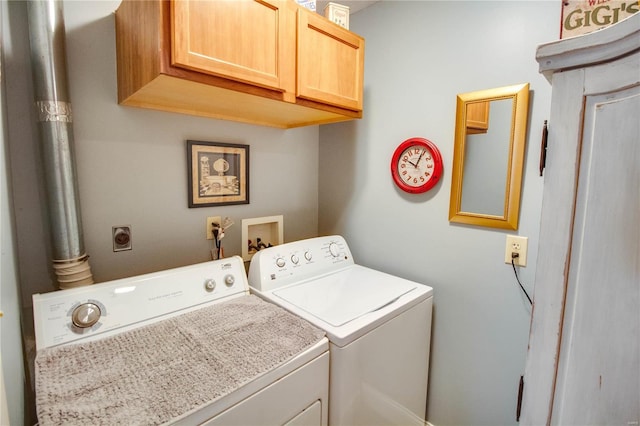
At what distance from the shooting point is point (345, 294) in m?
1.39

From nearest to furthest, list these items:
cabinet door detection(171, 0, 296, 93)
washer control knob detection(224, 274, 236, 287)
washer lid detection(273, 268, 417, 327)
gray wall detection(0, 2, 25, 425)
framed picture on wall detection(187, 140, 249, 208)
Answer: gray wall detection(0, 2, 25, 425), cabinet door detection(171, 0, 296, 93), washer lid detection(273, 268, 417, 327), washer control knob detection(224, 274, 236, 287), framed picture on wall detection(187, 140, 249, 208)

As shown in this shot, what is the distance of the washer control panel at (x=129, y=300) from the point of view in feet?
3.18

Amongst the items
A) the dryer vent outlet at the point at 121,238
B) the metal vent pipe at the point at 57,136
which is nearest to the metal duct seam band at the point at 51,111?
the metal vent pipe at the point at 57,136

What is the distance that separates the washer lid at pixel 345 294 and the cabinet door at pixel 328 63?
881 millimetres

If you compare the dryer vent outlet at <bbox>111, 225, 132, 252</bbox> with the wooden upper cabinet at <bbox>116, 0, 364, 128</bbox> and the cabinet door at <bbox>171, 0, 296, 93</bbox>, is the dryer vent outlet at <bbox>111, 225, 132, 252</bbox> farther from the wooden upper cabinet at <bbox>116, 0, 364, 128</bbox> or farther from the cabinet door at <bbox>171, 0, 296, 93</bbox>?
the cabinet door at <bbox>171, 0, 296, 93</bbox>

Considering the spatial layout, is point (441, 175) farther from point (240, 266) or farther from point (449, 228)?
point (240, 266)

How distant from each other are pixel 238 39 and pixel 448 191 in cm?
115

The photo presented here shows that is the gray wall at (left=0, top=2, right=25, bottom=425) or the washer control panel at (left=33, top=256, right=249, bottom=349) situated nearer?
the gray wall at (left=0, top=2, right=25, bottom=425)

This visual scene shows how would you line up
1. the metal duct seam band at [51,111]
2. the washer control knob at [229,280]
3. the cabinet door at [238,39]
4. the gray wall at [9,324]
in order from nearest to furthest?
the gray wall at [9,324] < the cabinet door at [238,39] < the metal duct seam band at [51,111] < the washer control knob at [229,280]

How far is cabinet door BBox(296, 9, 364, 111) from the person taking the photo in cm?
124

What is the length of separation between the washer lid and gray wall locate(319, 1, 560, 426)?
0.22 metres

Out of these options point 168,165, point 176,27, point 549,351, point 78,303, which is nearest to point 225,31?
point 176,27

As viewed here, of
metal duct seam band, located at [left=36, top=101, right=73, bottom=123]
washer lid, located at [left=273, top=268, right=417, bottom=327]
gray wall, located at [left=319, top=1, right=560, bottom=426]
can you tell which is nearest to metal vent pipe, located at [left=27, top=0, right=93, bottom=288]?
metal duct seam band, located at [left=36, top=101, right=73, bottom=123]

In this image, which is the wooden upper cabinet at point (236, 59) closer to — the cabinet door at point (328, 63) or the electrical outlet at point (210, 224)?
the cabinet door at point (328, 63)
